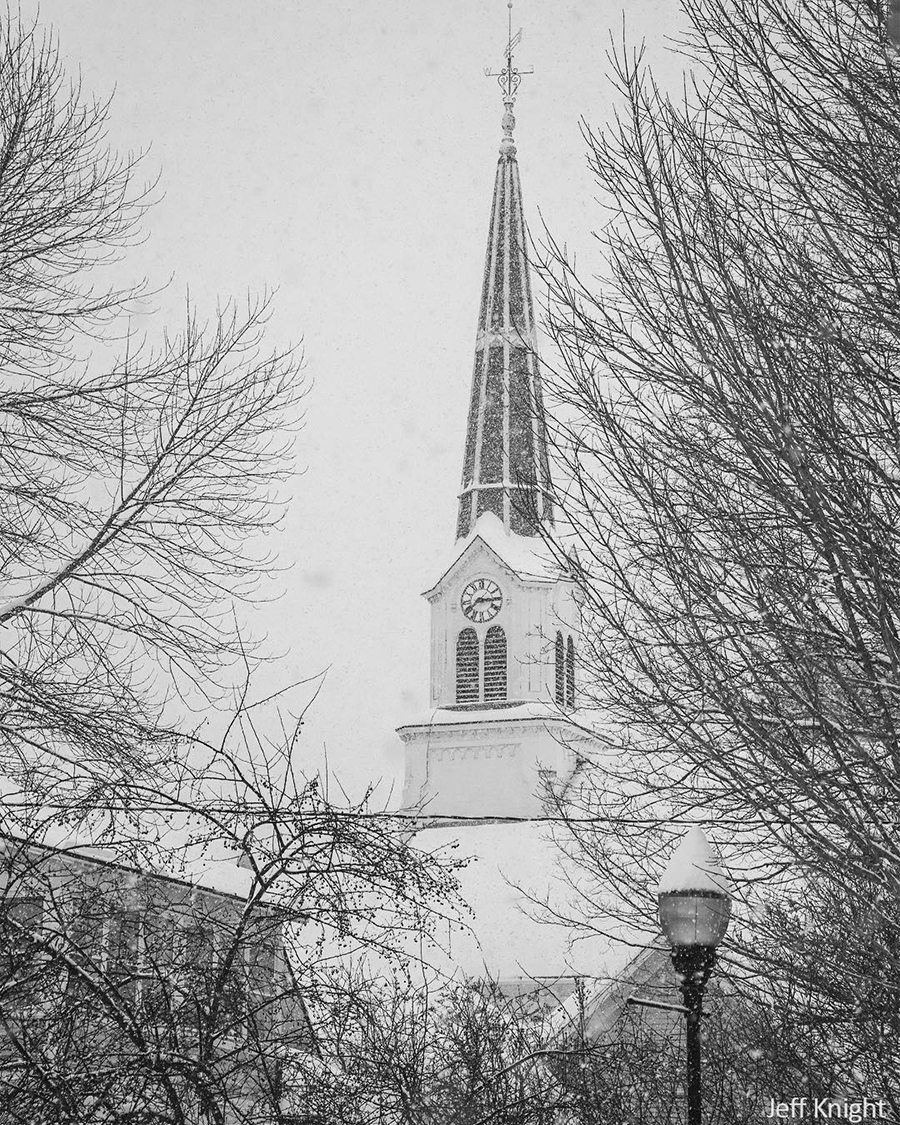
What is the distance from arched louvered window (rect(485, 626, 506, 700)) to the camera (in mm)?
39531

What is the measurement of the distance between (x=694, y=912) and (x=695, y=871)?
0.19 meters

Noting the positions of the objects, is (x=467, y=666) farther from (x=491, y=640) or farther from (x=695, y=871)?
(x=695, y=871)

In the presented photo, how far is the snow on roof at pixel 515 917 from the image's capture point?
31422mm

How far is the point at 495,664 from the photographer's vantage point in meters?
39.8

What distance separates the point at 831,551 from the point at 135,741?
4.53 meters

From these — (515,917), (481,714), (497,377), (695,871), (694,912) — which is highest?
(497,377)

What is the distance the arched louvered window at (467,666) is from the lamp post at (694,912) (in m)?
32.9

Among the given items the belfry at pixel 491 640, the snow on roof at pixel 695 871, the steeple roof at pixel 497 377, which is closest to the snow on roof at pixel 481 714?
the belfry at pixel 491 640

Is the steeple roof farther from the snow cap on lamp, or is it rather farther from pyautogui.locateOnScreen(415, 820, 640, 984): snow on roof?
the snow cap on lamp

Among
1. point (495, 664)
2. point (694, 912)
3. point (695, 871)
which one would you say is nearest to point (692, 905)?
point (694, 912)

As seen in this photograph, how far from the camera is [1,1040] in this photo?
5.46 m

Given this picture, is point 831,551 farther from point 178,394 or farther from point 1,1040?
point 178,394

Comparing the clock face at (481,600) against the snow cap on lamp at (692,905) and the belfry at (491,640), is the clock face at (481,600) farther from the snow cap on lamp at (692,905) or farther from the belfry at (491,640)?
the snow cap on lamp at (692,905)

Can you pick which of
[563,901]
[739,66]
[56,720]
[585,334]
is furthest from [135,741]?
[563,901]
